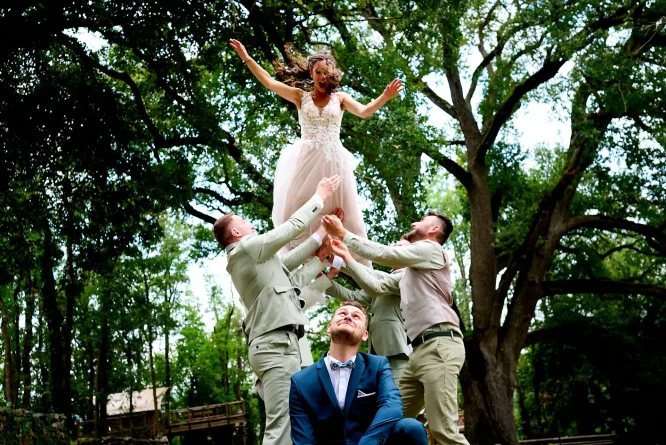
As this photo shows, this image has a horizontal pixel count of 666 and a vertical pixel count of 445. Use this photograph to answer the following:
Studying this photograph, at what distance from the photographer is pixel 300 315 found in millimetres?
4820

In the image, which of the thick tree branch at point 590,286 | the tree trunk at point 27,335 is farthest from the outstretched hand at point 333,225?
the tree trunk at point 27,335

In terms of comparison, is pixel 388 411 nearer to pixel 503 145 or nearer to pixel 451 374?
pixel 451 374

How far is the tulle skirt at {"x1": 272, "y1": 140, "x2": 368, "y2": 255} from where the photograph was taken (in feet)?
19.6

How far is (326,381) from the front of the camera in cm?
396

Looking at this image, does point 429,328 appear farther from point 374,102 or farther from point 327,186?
point 374,102

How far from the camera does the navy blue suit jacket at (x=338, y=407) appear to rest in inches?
151

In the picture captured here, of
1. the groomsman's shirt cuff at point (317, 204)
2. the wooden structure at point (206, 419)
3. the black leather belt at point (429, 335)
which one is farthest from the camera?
the wooden structure at point (206, 419)

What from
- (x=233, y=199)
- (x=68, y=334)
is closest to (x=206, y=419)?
(x=68, y=334)

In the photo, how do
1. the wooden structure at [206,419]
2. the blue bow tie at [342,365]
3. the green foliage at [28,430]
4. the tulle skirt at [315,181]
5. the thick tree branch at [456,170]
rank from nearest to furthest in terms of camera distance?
the blue bow tie at [342,365], the tulle skirt at [315,181], the green foliage at [28,430], the thick tree branch at [456,170], the wooden structure at [206,419]

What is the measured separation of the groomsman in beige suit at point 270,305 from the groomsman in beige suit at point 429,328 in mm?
574

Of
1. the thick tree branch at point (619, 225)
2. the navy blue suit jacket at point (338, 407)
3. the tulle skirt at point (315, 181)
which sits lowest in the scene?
the navy blue suit jacket at point (338, 407)

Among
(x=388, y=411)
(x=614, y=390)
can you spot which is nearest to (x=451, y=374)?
(x=388, y=411)

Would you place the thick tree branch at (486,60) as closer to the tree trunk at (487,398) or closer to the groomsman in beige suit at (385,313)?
the tree trunk at (487,398)

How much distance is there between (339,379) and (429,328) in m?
1.04
